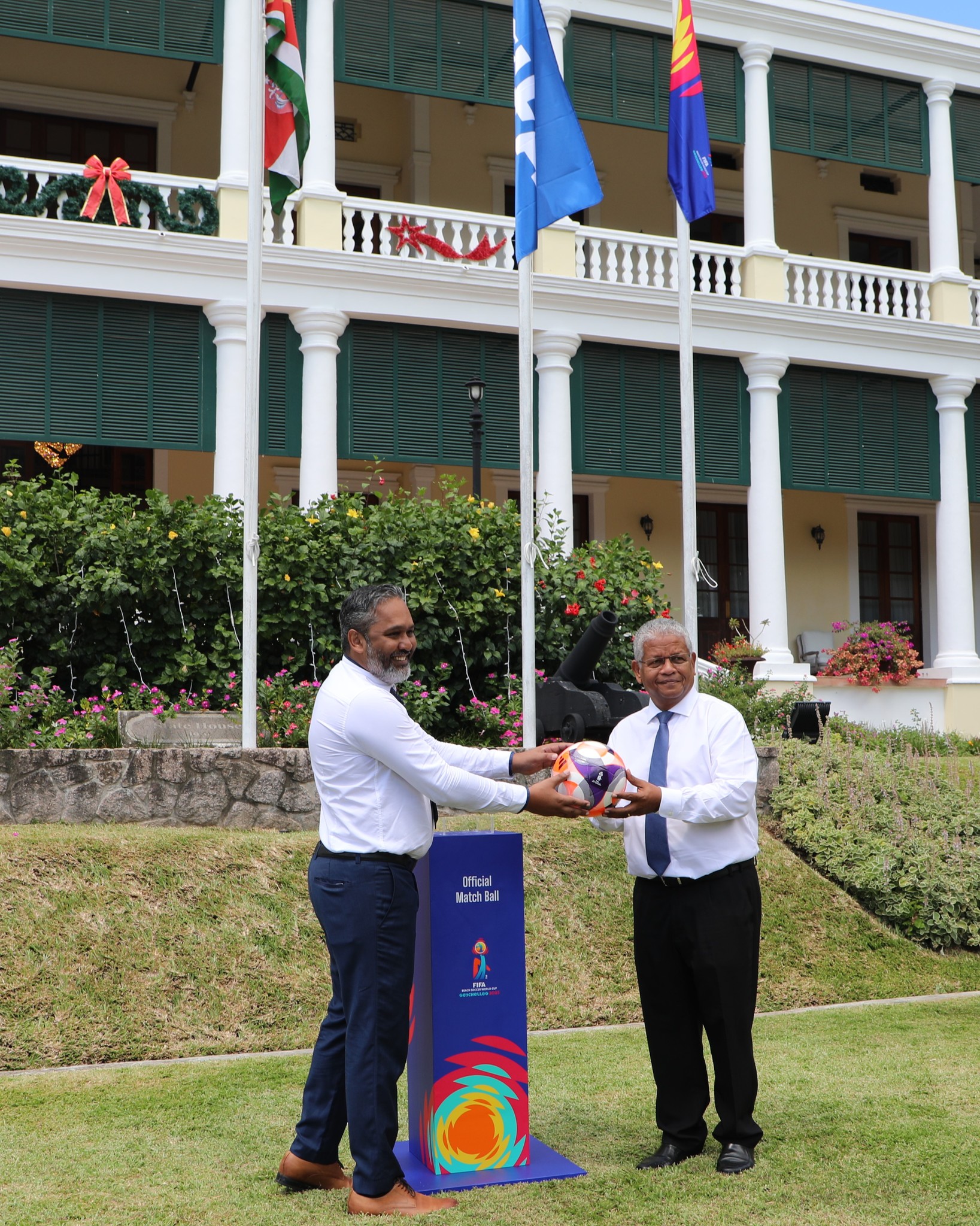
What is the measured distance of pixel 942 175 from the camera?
18.8 m

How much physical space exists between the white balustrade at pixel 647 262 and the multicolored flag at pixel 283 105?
7.04 meters

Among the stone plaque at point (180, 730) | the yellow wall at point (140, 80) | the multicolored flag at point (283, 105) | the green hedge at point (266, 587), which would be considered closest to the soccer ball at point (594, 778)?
the stone plaque at point (180, 730)

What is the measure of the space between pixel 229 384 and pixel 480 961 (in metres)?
11.6

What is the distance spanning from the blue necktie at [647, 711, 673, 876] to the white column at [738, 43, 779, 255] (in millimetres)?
14509

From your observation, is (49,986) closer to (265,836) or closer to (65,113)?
(265,836)

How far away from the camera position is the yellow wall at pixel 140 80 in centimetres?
1769

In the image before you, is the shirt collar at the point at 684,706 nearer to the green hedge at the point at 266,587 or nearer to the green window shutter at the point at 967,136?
the green hedge at the point at 266,587

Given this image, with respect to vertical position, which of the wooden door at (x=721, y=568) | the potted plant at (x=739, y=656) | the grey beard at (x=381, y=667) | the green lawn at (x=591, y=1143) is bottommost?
the green lawn at (x=591, y=1143)

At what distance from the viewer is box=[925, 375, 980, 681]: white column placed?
18.4m

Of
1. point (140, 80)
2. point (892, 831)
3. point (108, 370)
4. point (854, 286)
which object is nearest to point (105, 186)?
point (108, 370)

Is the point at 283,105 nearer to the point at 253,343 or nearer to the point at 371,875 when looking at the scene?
the point at 253,343

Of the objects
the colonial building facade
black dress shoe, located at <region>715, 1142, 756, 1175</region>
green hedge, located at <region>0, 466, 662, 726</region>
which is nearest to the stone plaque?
green hedge, located at <region>0, 466, 662, 726</region>

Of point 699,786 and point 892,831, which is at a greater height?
point 699,786

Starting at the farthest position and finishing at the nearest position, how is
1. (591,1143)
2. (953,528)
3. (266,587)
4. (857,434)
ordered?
(953,528) → (857,434) → (266,587) → (591,1143)
